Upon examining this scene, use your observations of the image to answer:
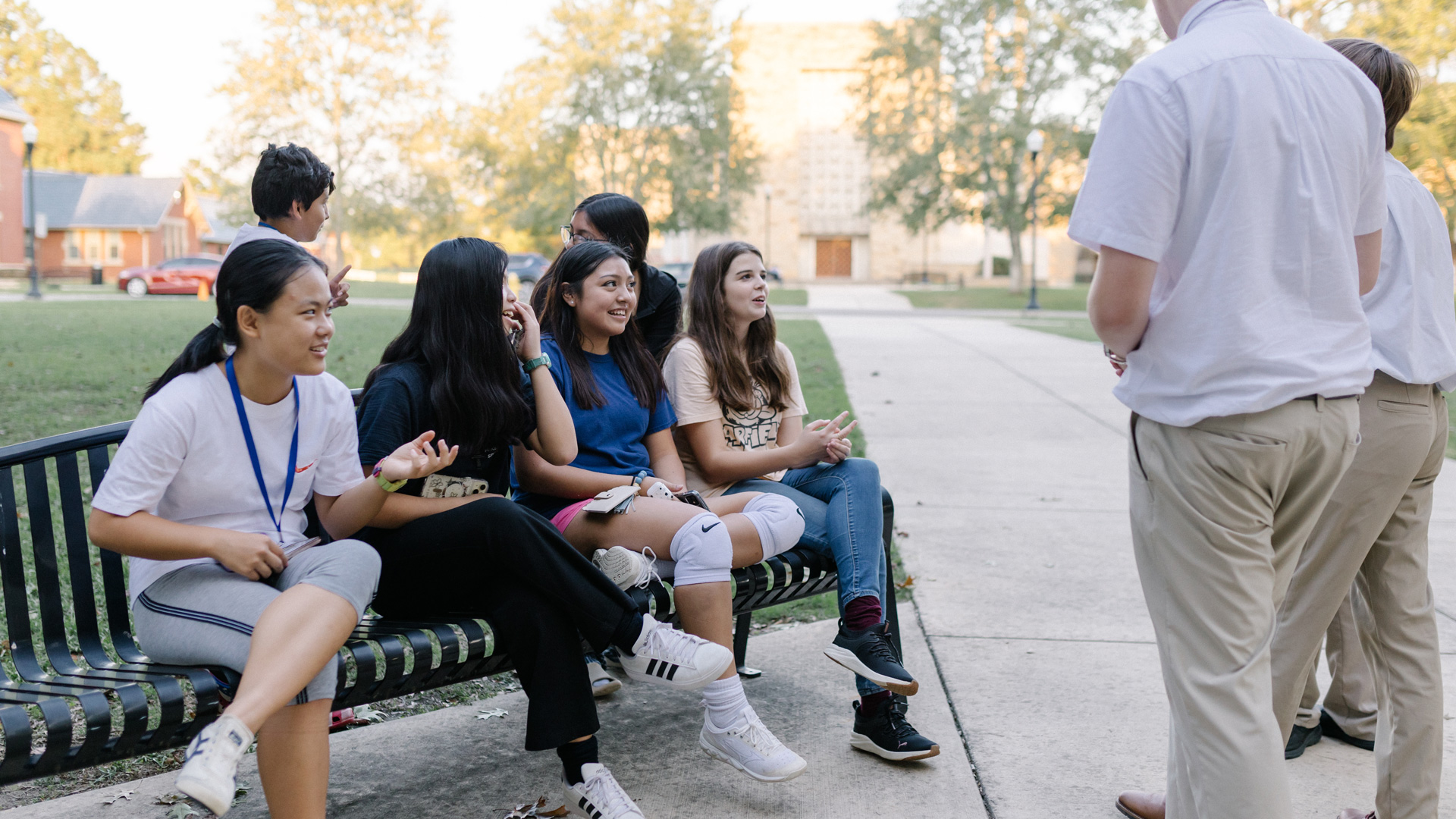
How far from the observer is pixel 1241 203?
2.09m

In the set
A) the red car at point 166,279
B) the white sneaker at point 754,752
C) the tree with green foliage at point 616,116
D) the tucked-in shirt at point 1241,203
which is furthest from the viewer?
the tree with green foliage at point 616,116

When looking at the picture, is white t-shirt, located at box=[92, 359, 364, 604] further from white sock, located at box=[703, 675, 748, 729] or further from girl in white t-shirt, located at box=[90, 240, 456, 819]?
white sock, located at box=[703, 675, 748, 729]

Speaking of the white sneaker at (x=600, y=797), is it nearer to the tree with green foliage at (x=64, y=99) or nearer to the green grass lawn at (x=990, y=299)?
the green grass lawn at (x=990, y=299)

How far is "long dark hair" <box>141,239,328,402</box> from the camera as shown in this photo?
8.58 feet

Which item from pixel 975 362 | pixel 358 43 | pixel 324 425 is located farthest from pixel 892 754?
pixel 358 43

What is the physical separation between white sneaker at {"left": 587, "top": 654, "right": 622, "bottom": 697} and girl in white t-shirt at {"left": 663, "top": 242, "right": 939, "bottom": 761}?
68cm

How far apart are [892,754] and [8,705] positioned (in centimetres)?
217

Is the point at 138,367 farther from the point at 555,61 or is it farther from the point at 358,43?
the point at 358,43

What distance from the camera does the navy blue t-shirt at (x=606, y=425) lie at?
11.5 ft

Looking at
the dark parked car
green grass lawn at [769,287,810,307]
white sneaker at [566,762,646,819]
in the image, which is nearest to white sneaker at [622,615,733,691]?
white sneaker at [566,762,646,819]

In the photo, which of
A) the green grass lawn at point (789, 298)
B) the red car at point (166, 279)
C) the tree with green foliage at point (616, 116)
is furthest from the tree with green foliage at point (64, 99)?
the green grass lawn at point (789, 298)

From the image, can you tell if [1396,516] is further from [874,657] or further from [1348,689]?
[874,657]

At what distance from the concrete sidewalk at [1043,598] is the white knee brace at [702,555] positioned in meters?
0.95

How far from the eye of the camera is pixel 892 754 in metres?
3.20
